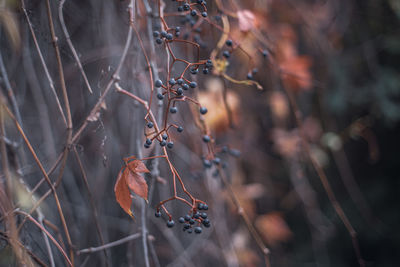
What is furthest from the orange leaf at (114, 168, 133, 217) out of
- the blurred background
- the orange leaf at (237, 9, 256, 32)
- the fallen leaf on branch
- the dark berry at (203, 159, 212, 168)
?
the orange leaf at (237, 9, 256, 32)

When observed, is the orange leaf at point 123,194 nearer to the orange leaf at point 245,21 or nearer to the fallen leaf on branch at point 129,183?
the fallen leaf on branch at point 129,183

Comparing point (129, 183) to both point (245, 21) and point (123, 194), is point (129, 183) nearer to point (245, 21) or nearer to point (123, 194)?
point (123, 194)

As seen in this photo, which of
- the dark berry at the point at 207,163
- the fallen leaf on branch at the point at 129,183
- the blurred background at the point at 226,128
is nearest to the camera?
the fallen leaf on branch at the point at 129,183

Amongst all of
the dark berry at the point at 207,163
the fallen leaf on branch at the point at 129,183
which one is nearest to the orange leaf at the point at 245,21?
the dark berry at the point at 207,163

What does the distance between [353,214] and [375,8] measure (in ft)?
4.21

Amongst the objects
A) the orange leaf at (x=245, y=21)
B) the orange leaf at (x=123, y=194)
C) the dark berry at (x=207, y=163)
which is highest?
the orange leaf at (x=245, y=21)

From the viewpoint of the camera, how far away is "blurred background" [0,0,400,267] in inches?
40.1

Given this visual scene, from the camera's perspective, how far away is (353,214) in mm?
2090

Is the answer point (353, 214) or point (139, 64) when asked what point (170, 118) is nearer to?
point (139, 64)

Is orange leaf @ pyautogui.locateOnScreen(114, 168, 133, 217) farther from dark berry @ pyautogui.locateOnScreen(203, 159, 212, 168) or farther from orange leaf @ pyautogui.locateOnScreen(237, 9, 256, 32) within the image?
orange leaf @ pyautogui.locateOnScreen(237, 9, 256, 32)

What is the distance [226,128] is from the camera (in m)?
1.47

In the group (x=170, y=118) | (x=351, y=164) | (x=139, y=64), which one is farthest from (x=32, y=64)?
(x=351, y=164)

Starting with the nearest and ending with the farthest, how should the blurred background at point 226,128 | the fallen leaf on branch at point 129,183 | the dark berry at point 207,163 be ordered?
the fallen leaf on branch at point 129,183
the blurred background at point 226,128
the dark berry at point 207,163

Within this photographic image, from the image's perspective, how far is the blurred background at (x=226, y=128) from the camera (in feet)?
3.34
